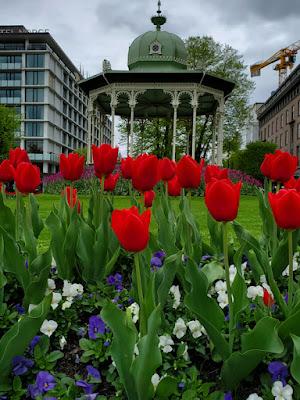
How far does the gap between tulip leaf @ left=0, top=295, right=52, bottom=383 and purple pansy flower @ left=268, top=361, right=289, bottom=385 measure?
2.74 ft

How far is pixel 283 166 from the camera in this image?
7.48 ft

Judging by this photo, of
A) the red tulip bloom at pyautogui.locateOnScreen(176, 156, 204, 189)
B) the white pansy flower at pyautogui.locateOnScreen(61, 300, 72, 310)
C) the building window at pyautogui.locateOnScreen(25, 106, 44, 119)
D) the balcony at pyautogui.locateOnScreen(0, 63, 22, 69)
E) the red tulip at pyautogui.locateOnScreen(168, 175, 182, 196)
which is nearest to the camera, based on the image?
the red tulip bloom at pyautogui.locateOnScreen(176, 156, 204, 189)

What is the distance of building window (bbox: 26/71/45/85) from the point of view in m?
64.1

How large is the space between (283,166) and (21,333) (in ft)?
4.93

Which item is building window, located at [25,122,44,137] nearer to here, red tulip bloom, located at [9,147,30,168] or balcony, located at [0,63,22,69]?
balcony, located at [0,63,22,69]

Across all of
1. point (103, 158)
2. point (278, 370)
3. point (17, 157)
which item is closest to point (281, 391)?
point (278, 370)

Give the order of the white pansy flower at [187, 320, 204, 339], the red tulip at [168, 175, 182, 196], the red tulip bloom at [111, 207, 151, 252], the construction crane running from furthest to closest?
the construction crane
the red tulip at [168, 175, 182, 196]
the white pansy flower at [187, 320, 204, 339]
the red tulip bloom at [111, 207, 151, 252]

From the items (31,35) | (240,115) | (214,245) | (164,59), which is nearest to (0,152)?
(240,115)

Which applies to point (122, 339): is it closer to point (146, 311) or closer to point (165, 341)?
point (146, 311)

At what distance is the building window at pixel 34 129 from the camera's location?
63969mm

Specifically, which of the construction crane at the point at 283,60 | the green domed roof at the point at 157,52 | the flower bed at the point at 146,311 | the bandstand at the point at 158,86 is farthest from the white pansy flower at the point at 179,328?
the construction crane at the point at 283,60

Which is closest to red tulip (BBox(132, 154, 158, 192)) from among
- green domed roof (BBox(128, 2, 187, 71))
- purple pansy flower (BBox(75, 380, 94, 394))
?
purple pansy flower (BBox(75, 380, 94, 394))

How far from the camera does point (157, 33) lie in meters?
20.1

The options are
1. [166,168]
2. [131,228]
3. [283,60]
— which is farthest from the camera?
[283,60]
